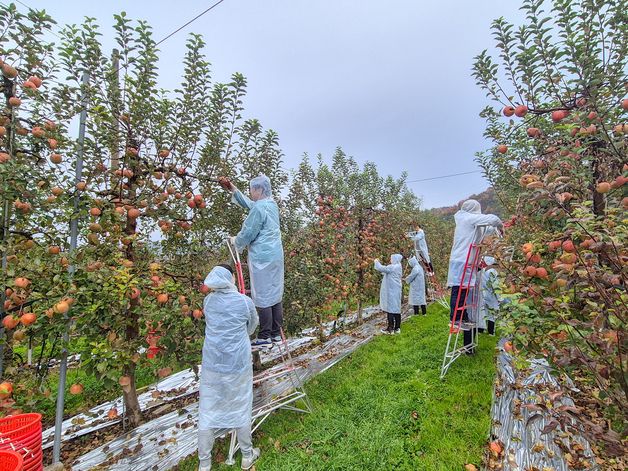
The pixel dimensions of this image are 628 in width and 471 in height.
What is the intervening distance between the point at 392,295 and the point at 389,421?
4021mm

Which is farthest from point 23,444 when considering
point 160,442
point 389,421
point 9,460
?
point 389,421

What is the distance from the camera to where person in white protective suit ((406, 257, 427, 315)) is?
8.59 meters

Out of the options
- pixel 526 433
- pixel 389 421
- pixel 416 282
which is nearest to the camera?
pixel 526 433

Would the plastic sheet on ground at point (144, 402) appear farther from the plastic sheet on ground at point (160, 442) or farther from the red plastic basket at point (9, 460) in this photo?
the red plastic basket at point (9, 460)

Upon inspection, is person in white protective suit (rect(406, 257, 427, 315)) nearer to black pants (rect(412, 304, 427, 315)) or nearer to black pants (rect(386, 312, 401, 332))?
black pants (rect(412, 304, 427, 315))

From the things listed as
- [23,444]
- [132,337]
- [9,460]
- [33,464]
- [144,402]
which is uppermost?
[132,337]

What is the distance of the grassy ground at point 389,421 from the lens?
291 centimetres

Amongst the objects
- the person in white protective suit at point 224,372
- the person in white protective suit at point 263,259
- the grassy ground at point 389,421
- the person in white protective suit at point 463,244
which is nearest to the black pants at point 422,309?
the grassy ground at point 389,421

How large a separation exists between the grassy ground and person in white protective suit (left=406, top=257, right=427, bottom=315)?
3.39 m

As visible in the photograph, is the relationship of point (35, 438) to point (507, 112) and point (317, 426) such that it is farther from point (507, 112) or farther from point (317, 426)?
point (507, 112)

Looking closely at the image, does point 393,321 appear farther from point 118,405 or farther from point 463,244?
point 118,405

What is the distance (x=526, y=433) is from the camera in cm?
277

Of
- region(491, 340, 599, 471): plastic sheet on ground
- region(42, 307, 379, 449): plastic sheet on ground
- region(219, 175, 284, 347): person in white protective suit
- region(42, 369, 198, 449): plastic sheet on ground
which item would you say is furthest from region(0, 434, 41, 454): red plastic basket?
region(491, 340, 599, 471): plastic sheet on ground

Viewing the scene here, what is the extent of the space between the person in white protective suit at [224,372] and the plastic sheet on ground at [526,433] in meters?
2.25
